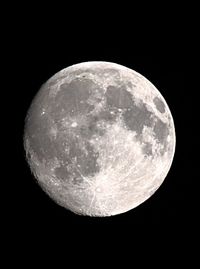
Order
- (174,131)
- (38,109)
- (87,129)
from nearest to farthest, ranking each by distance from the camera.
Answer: (87,129)
(38,109)
(174,131)

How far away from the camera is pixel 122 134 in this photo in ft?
20.7

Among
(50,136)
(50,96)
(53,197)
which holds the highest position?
(50,96)

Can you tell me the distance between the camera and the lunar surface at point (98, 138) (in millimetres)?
Answer: 6305

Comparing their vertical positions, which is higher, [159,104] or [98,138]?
[159,104]

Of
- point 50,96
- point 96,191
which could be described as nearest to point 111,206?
point 96,191

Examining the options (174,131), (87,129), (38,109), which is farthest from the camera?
(174,131)

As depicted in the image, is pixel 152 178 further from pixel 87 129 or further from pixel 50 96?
pixel 50 96

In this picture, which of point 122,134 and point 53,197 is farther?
point 53,197

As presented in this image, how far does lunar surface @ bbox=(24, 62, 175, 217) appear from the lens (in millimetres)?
6305

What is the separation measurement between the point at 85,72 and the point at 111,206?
1.95 metres

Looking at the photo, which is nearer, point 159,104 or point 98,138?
point 98,138

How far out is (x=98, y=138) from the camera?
20.6 feet

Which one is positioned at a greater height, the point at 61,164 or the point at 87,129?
the point at 87,129

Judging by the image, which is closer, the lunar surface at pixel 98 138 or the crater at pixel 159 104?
the lunar surface at pixel 98 138
